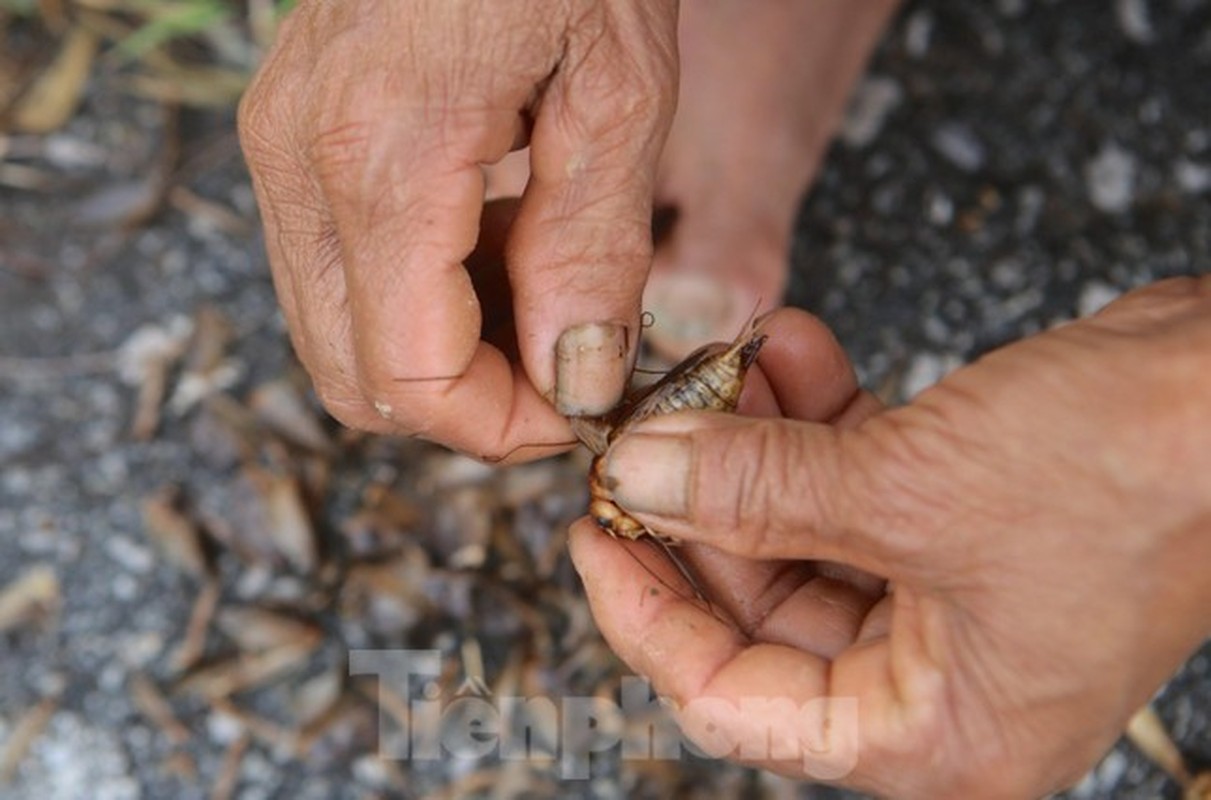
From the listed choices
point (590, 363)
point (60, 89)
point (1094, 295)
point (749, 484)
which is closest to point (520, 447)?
point (590, 363)

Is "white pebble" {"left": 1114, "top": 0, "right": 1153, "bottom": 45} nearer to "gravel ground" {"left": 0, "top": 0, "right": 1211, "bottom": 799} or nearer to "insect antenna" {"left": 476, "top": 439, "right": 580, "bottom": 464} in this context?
"gravel ground" {"left": 0, "top": 0, "right": 1211, "bottom": 799}

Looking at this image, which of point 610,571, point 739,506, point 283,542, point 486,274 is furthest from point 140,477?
point 739,506

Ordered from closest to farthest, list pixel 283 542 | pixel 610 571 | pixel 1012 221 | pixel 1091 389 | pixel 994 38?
pixel 1091 389, pixel 610 571, pixel 283 542, pixel 1012 221, pixel 994 38

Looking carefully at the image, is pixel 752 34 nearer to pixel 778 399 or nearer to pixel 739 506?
pixel 778 399

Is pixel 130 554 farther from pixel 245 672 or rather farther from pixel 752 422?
pixel 752 422

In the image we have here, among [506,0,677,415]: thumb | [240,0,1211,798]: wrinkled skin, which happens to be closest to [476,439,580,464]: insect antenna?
[240,0,1211,798]: wrinkled skin

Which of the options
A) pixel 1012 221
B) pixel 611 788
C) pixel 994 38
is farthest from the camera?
pixel 994 38
